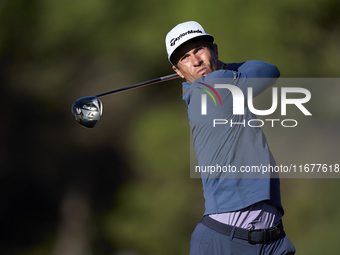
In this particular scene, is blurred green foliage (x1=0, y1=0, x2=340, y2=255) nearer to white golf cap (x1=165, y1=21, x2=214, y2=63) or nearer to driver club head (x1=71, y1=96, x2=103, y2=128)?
driver club head (x1=71, y1=96, x2=103, y2=128)

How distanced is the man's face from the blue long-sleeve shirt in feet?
0.23

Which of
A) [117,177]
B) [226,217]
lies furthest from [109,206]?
[226,217]

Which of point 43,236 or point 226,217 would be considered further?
point 43,236

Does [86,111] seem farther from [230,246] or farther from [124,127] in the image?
[124,127]

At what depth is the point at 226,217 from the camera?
1.69 metres

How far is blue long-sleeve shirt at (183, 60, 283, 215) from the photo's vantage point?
1.65m

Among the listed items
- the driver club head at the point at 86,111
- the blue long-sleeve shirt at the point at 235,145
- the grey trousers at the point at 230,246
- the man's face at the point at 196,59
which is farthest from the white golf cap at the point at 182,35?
the grey trousers at the point at 230,246

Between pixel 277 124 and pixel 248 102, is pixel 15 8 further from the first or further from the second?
pixel 248 102

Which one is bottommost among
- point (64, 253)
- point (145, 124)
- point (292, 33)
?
point (64, 253)

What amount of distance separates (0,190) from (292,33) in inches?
93.8

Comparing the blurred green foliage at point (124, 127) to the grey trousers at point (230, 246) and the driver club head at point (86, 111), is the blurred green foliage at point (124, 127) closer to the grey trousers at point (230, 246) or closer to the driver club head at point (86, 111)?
the driver club head at point (86, 111)

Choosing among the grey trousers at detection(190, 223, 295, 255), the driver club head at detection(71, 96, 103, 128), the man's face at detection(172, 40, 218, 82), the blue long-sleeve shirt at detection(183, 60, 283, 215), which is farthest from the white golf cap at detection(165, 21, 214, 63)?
the grey trousers at detection(190, 223, 295, 255)

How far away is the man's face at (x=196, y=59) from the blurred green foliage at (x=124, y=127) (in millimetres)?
1779

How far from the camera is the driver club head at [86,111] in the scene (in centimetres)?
205
